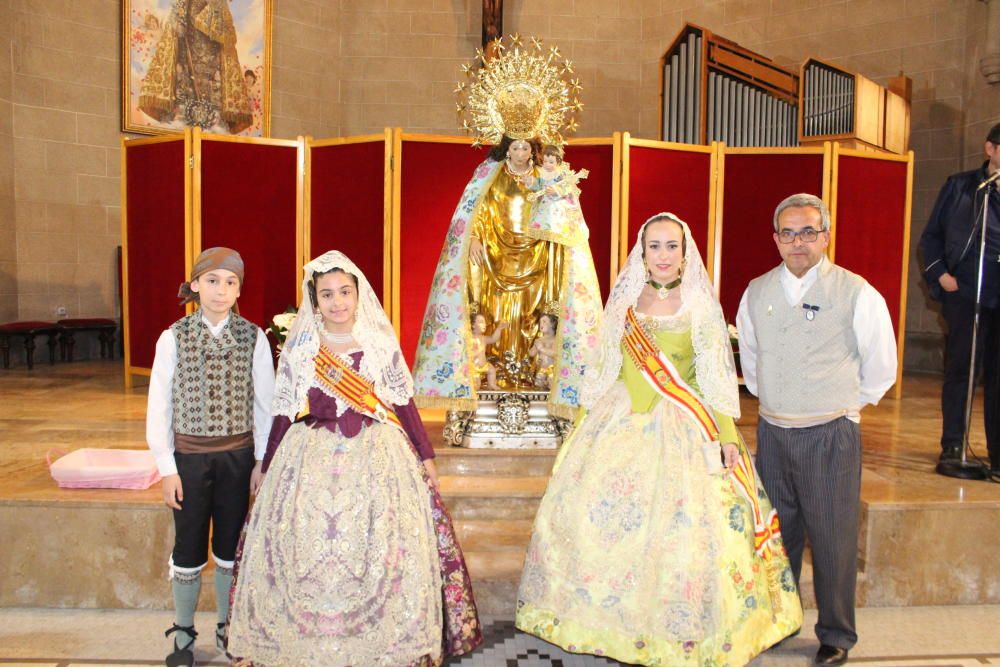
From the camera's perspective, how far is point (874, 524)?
3.54 m

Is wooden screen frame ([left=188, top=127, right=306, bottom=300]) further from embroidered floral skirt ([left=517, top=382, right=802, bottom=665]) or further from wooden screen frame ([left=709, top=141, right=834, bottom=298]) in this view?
embroidered floral skirt ([left=517, top=382, right=802, bottom=665])

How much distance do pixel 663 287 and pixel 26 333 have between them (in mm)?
6721

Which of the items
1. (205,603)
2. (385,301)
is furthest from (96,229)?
(205,603)

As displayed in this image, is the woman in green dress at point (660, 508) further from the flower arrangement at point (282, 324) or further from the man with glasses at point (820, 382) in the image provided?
the flower arrangement at point (282, 324)

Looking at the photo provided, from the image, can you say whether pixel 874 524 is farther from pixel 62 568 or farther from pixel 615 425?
pixel 62 568

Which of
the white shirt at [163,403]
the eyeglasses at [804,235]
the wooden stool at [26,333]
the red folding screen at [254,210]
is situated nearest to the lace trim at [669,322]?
the eyeglasses at [804,235]

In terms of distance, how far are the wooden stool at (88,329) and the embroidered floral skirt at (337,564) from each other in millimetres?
6376

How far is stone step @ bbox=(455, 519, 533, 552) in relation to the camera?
3.65m

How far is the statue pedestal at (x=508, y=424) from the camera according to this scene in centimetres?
437

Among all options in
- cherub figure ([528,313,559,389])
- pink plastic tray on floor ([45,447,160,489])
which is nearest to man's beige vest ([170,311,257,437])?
pink plastic tray on floor ([45,447,160,489])

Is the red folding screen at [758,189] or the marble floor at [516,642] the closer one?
the marble floor at [516,642]

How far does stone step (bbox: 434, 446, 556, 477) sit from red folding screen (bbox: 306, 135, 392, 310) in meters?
1.91

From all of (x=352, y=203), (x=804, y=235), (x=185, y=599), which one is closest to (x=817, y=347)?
(x=804, y=235)

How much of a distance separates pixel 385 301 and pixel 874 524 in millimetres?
3469
